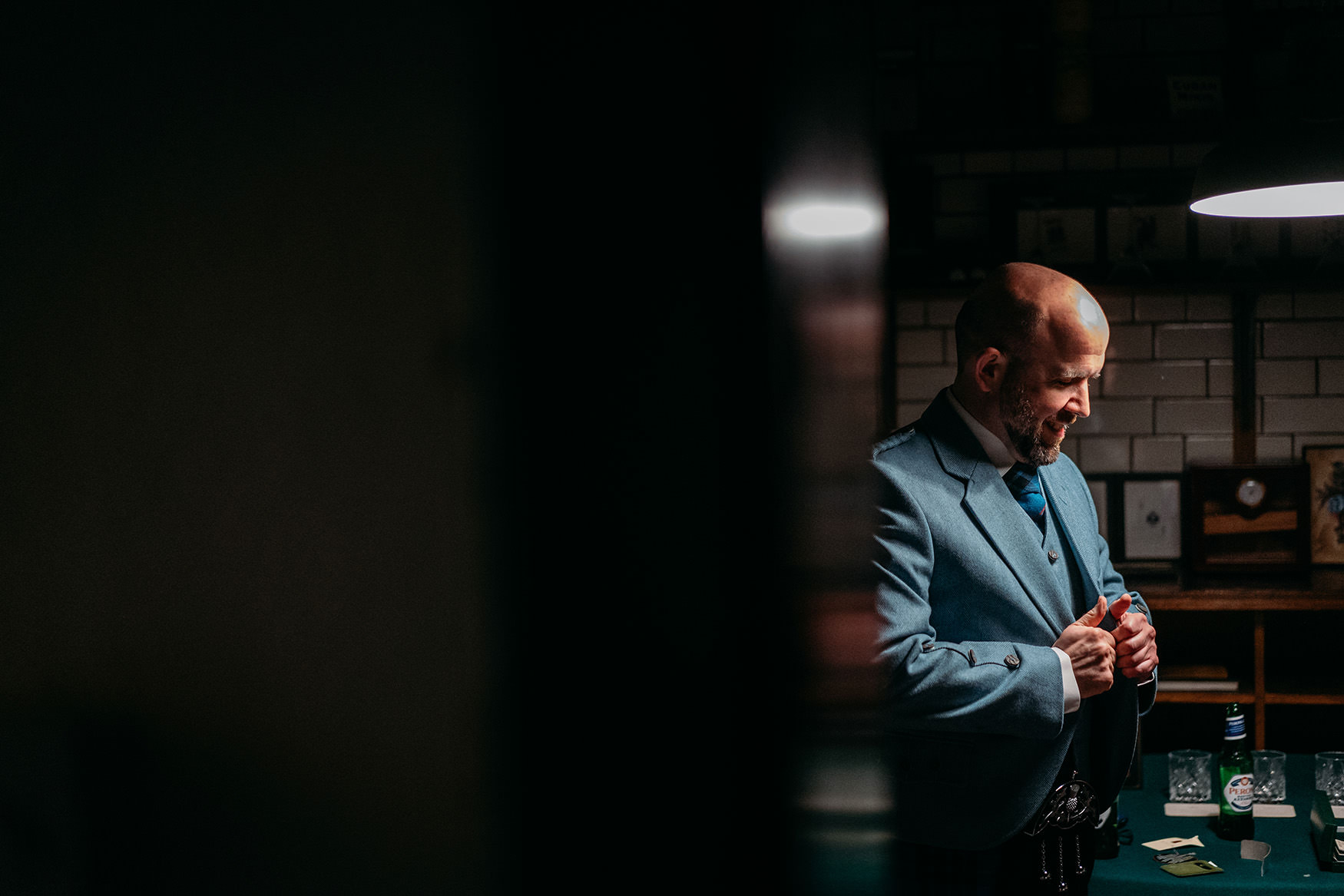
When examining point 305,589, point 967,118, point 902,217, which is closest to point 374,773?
point 305,589

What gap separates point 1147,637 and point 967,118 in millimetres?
2239

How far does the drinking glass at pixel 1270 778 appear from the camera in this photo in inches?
80.5

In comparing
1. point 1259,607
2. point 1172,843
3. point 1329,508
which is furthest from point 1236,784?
point 1329,508

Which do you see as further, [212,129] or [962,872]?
[962,872]

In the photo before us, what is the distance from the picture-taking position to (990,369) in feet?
5.07

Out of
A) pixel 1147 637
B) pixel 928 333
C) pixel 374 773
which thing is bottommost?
pixel 1147 637

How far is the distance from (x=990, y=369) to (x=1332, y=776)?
1201 millimetres

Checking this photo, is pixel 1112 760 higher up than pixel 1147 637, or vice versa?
pixel 1147 637

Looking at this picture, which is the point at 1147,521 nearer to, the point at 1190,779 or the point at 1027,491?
the point at 1190,779

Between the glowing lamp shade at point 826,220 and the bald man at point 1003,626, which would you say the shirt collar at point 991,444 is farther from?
the glowing lamp shade at point 826,220

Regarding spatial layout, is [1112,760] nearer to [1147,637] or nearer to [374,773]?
[1147,637]

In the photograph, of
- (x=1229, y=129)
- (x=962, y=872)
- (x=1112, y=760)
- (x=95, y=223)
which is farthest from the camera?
(x=1229, y=129)

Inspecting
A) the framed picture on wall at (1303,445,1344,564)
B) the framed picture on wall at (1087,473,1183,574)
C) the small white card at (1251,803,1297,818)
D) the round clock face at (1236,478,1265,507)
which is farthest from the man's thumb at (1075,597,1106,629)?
the framed picture on wall at (1303,445,1344,564)

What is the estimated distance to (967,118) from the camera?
3.27 meters
